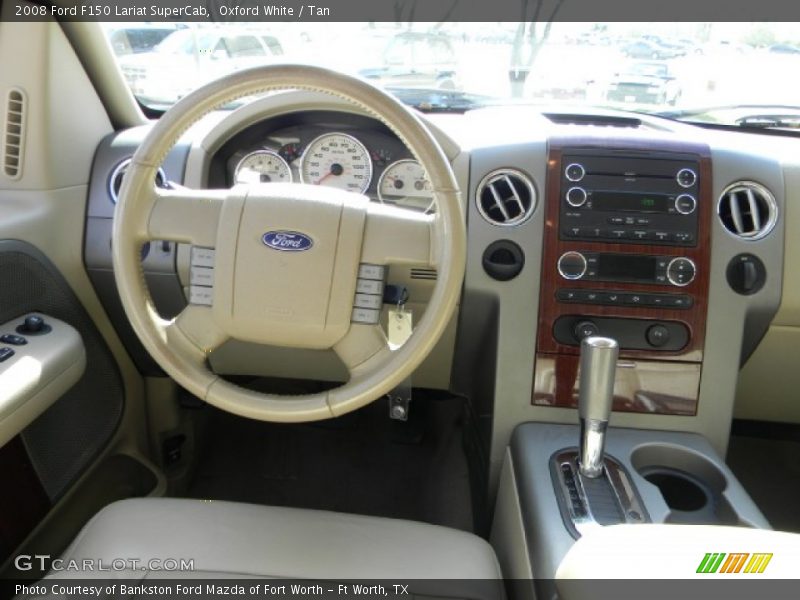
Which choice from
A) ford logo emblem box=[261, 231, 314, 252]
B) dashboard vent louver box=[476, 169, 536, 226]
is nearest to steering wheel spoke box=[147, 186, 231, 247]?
ford logo emblem box=[261, 231, 314, 252]

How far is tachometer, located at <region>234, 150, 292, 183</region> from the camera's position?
5.37 ft

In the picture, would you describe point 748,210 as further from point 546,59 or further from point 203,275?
point 203,275

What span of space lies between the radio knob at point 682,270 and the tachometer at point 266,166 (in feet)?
3.04

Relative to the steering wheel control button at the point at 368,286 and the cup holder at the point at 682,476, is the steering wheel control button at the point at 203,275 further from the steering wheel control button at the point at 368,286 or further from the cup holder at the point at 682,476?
the cup holder at the point at 682,476

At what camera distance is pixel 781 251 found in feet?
4.83

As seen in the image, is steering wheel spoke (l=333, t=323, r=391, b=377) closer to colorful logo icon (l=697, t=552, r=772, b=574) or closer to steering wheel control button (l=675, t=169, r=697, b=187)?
colorful logo icon (l=697, t=552, r=772, b=574)

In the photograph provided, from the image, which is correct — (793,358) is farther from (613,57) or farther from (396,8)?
(396,8)

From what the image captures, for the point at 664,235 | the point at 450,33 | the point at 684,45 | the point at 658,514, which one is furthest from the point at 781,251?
the point at 450,33

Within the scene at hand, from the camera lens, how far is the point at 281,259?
1.12 metres

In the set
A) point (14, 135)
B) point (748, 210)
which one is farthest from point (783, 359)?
point (14, 135)

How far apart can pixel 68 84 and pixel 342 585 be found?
1388 mm

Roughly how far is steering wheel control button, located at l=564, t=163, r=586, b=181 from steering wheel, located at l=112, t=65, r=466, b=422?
1.62 ft

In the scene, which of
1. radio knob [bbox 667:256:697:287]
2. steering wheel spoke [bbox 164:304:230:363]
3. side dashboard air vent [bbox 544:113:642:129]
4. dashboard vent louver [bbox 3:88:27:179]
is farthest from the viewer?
side dashboard air vent [bbox 544:113:642:129]

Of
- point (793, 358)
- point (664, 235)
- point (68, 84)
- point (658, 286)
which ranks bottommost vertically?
point (793, 358)
